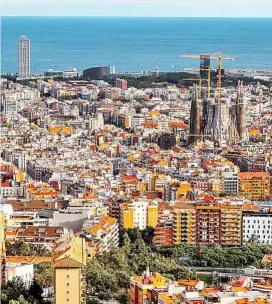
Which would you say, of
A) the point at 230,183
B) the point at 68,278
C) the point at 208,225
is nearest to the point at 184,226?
the point at 208,225

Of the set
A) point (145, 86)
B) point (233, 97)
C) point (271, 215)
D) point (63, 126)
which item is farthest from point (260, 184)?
point (145, 86)

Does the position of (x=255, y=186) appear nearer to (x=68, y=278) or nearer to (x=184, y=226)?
→ (x=184, y=226)

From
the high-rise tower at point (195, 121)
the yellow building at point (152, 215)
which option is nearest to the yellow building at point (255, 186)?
the yellow building at point (152, 215)

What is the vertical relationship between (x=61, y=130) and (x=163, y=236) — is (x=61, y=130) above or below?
above

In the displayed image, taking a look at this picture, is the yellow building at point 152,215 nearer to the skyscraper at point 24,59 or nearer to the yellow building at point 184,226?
the yellow building at point 184,226

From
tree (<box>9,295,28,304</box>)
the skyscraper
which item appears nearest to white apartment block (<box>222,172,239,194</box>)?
tree (<box>9,295,28,304</box>)

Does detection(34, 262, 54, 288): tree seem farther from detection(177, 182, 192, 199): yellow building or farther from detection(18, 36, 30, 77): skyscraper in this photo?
detection(18, 36, 30, 77): skyscraper
